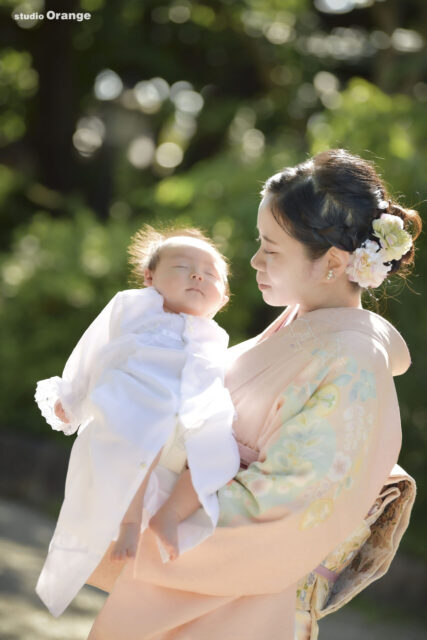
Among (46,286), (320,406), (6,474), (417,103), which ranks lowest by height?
(6,474)

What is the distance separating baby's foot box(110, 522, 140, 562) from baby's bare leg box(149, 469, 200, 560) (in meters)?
0.05

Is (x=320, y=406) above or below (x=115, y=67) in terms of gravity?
below

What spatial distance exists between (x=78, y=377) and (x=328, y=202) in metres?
0.67

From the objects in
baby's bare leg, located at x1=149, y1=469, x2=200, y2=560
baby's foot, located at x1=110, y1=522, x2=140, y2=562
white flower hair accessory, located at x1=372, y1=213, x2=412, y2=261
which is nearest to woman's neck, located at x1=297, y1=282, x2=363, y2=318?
white flower hair accessory, located at x1=372, y1=213, x2=412, y2=261

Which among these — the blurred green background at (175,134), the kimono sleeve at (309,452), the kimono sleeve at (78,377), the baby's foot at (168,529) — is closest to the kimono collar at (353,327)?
the kimono sleeve at (309,452)

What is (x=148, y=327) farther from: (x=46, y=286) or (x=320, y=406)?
(x=46, y=286)

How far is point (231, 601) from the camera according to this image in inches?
78.9

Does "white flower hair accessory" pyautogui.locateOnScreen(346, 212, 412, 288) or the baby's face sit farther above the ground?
"white flower hair accessory" pyautogui.locateOnScreen(346, 212, 412, 288)

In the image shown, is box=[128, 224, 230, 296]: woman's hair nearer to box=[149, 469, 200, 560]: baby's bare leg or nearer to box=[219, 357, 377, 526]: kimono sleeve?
box=[219, 357, 377, 526]: kimono sleeve

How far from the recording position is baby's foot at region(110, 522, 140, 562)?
6.00 ft

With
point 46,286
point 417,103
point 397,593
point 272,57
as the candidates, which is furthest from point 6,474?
point 272,57

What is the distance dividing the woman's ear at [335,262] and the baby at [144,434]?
288 millimetres

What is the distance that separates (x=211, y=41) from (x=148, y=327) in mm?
8505

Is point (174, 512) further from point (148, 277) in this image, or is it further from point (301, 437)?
point (148, 277)
